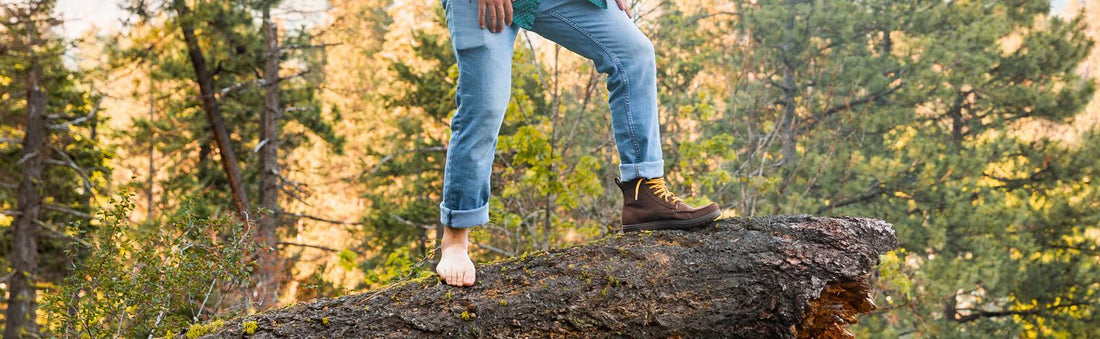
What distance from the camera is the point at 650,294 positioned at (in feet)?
6.84

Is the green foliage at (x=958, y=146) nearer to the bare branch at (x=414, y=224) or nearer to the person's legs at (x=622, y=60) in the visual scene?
the bare branch at (x=414, y=224)

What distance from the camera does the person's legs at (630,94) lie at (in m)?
2.30

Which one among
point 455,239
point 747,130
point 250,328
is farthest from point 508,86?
point 747,130

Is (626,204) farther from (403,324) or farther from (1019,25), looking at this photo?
(1019,25)

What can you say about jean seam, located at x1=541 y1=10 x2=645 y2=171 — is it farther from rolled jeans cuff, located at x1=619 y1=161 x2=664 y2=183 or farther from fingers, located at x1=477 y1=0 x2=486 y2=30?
fingers, located at x1=477 y1=0 x2=486 y2=30

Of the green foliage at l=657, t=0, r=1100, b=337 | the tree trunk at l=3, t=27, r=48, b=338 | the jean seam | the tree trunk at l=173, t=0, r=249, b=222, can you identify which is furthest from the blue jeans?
the tree trunk at l=3, t=27, r=48, b=338

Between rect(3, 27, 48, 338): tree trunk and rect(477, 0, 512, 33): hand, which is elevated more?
rect(477, 0, 512, 33): hand

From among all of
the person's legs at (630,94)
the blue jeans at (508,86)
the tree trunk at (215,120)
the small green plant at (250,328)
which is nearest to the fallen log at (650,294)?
the small green plant at (250,328)

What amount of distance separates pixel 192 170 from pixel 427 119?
4341 mm

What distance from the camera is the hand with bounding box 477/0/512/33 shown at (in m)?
2.13

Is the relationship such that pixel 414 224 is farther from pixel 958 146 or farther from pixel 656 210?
pixel 958 146

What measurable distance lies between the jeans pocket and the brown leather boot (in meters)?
0.73

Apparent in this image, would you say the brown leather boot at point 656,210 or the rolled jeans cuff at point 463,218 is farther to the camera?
the brown leather boot at point 656,210

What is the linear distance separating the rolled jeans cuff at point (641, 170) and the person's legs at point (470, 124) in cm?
47
